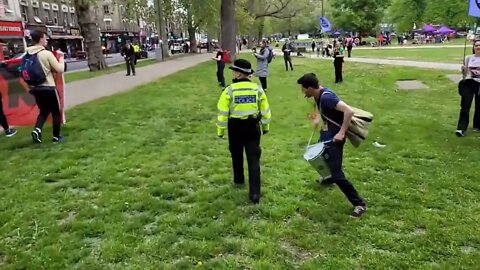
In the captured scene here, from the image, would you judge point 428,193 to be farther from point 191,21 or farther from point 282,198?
point 191,21

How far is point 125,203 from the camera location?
17.5ft

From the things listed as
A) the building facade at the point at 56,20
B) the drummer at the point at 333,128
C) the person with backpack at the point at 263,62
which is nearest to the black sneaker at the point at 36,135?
the drummer at the point at 333,128

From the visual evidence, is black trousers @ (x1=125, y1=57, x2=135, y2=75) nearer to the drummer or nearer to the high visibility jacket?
the high visibility jacket

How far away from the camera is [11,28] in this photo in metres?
37.5

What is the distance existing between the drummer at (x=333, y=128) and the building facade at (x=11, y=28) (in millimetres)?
36119

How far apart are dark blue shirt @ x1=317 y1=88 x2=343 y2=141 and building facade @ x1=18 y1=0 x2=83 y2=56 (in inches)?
2041

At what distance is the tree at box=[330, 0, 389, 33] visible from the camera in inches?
2992

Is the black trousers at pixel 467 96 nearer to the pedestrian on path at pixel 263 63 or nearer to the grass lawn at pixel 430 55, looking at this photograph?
the pedestrian on path at pixel 263 63

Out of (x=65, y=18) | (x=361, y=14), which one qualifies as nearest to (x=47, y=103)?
(x=65, y=18)

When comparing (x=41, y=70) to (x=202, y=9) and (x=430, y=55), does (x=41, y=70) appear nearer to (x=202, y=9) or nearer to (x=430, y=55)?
(x=430, y=55)

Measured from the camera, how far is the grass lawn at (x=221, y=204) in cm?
404

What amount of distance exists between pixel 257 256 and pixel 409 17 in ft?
282

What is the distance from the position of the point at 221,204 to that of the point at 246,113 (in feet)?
3.48

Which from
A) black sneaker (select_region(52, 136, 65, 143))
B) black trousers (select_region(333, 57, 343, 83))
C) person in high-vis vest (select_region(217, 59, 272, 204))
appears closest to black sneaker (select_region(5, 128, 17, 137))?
black sneaker (select_region(52, 136, 65, 143))
